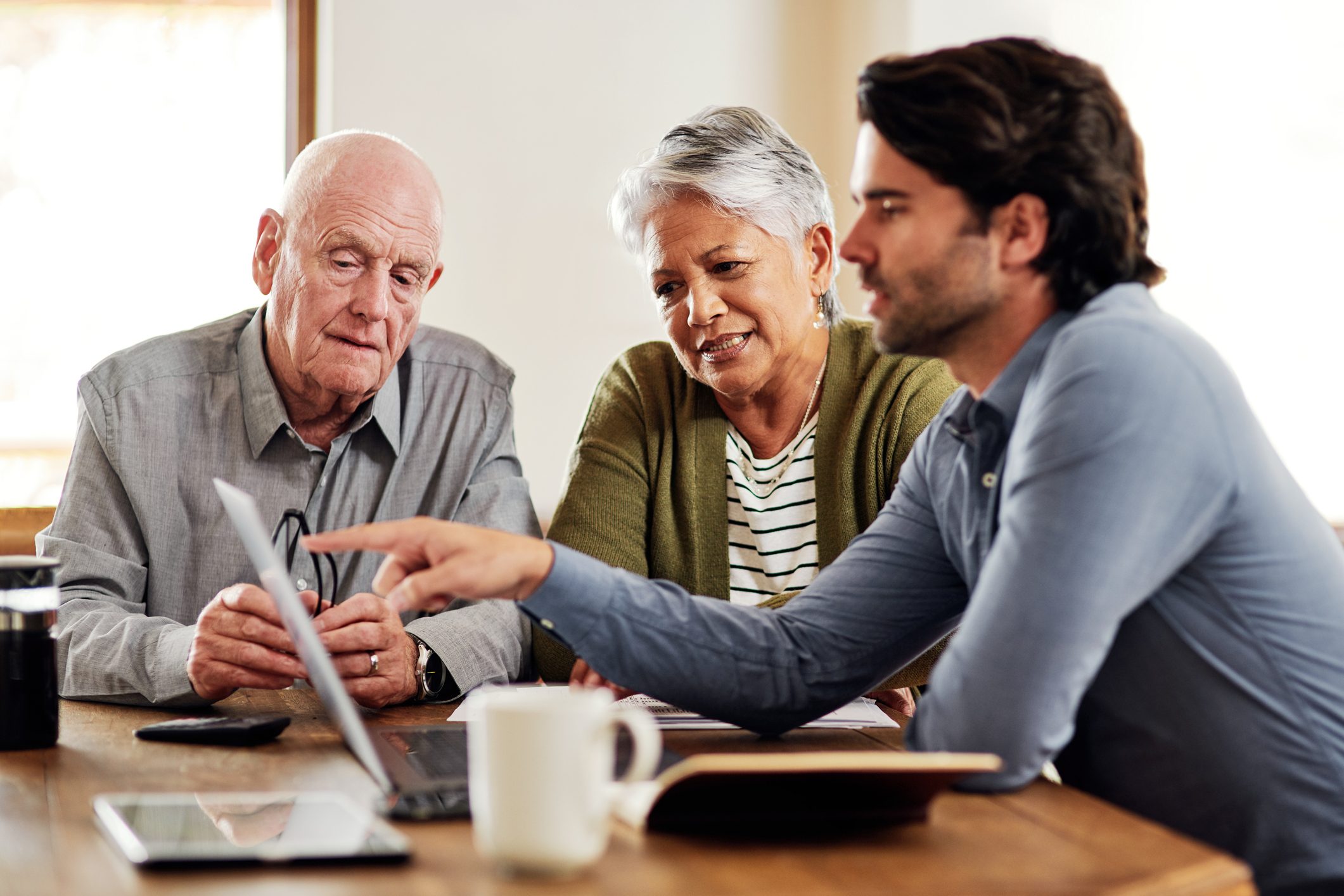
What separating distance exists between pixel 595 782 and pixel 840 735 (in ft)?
1.86

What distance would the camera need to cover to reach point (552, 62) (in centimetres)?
308

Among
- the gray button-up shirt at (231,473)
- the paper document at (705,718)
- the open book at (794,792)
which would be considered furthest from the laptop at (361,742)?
the gray button-up shirt at (231,473)

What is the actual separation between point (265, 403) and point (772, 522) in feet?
2.42

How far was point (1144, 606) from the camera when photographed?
3.39 feet

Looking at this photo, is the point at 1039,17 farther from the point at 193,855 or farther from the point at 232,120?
Result: the point at 193,855

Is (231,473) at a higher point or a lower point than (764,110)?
lower

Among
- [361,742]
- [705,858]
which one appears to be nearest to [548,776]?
[705,858]

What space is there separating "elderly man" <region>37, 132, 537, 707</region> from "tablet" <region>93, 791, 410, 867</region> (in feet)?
2.03

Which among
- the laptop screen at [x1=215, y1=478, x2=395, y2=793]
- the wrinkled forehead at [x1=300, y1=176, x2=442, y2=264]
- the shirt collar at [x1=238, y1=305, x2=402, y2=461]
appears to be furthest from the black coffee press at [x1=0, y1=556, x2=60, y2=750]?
the wrinkled forehead at [x1=300, y1=176, x2=442, y2=264]

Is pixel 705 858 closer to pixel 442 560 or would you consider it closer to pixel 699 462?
pixel 442 560

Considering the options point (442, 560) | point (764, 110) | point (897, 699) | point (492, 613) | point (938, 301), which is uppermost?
point (764, 110)

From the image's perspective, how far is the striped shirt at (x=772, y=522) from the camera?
1.87 meters

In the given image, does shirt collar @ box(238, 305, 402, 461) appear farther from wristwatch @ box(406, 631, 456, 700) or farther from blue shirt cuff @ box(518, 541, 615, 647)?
blue shirt cuff @ box(518, 541, 615, 647)

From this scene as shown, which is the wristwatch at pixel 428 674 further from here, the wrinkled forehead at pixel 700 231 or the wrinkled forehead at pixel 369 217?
the wrinkled forehead at pixel 700 231
